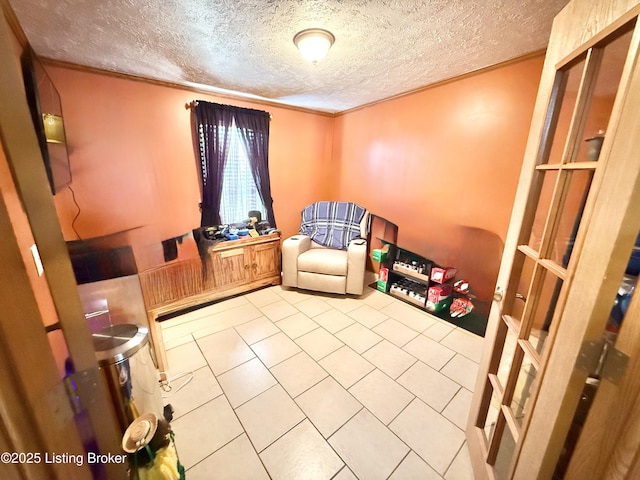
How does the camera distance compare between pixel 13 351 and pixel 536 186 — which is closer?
pixel 13 351

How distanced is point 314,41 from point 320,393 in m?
2.17

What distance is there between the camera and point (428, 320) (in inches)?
94.0

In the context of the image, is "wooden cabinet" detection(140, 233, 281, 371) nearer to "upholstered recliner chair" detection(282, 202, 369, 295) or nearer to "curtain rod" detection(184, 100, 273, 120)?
"upholstered recliner chair" detection(282, 202, 369, 295)

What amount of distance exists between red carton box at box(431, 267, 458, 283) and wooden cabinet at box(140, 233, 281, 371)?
1.76 meters

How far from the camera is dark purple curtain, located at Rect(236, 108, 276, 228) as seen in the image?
2.71 m

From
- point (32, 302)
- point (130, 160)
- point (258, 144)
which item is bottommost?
point (32, 302)

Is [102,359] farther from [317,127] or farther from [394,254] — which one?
[317,127]

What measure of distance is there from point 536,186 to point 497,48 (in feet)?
4.35

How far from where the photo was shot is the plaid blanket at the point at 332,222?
3021mm

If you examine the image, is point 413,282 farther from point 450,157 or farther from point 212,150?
point 212,150

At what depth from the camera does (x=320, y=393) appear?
1.58 meters

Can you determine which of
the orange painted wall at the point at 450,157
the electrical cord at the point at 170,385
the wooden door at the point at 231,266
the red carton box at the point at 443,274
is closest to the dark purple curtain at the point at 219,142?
the wooden door at the point at 231,266

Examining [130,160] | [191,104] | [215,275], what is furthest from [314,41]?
[215,275]

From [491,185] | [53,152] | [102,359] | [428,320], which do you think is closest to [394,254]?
[428,320]
